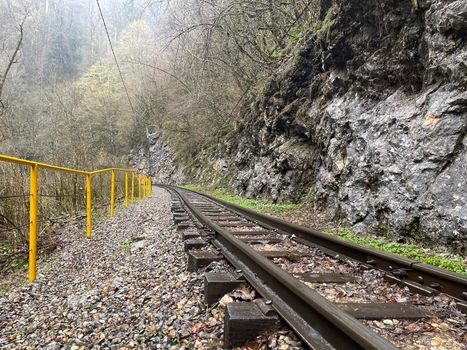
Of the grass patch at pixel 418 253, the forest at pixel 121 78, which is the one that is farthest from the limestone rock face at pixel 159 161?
the grass patch at pixel 418 253

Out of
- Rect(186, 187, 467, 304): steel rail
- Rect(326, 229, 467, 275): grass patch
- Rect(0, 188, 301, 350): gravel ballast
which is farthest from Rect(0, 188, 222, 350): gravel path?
Rect(326, 229, 467, 275): grass patch

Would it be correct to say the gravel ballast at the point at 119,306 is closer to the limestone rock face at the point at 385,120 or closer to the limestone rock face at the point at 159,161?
the limestone rock face at the point at 385,120

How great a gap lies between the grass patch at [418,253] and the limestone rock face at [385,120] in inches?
9.5

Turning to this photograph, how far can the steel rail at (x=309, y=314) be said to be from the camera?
1600 mm

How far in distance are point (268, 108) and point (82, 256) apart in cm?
844

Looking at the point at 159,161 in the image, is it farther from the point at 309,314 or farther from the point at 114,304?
the point at 309,314

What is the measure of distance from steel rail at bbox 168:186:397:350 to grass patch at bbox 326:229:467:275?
1.93 m

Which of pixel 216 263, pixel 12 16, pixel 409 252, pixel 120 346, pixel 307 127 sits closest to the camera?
pixel 120 346

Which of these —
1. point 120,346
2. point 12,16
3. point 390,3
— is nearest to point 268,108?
point 390,3

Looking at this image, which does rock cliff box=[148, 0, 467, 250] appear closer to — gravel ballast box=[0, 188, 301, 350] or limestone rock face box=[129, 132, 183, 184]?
gravel ballast box=[0, 188, 301, 350]

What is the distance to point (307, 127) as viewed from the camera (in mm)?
9172

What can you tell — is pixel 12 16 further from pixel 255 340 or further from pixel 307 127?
pixel 255 340

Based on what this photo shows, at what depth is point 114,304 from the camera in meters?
2.92

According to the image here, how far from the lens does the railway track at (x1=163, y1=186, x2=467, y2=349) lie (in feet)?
5.93
